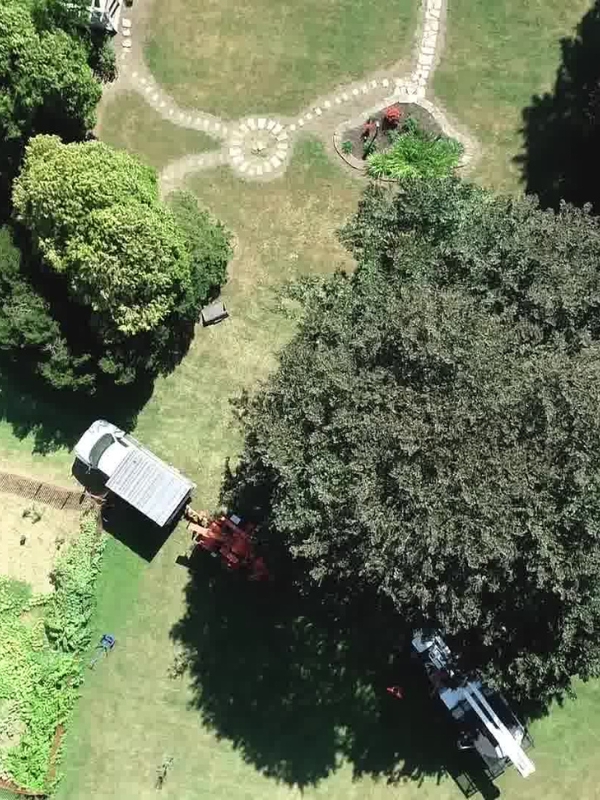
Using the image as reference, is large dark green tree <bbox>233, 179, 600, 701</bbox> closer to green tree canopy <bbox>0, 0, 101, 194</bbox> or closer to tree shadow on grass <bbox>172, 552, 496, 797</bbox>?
tree shadow on grass <bbox>172, 552, 496, 797</bbox>

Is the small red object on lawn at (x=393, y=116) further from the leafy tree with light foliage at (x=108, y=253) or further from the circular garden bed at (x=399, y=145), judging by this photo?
the leafy tree with light foliage at (x=108, y=253)

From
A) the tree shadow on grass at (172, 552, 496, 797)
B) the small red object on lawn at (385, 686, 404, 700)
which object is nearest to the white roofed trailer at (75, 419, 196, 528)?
the tree shadow on grass at (172, 552, 496, 797)

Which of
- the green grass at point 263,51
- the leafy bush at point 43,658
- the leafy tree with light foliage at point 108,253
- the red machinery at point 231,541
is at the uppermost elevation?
the green grass at point 263,51

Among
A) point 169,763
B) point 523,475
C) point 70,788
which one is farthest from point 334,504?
point 70,788

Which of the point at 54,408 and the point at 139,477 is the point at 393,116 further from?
the point at 54,408

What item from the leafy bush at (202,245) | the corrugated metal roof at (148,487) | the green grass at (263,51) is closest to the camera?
the leafy bush at (202,245)

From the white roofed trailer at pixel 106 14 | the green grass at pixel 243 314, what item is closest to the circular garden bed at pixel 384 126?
the green grass at pixel 243 314
